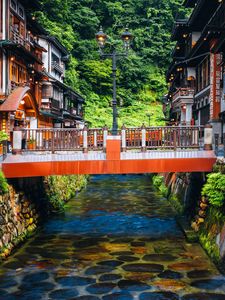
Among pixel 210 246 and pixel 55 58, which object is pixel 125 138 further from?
pixel 55 58

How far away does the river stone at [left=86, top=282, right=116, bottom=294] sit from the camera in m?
13.6

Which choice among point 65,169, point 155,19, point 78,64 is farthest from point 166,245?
point 155,19

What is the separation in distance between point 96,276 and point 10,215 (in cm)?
606

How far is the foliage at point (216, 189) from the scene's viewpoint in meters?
16.6

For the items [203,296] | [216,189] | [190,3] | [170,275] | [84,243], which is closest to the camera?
[203,296]

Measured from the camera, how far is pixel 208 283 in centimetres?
1405

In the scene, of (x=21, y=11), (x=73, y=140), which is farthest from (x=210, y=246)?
(x=21, y=11)

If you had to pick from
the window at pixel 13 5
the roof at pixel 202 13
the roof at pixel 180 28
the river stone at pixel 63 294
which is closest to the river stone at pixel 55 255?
the river stone at pixel 63 294

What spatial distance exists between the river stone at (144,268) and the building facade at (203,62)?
1317 cm

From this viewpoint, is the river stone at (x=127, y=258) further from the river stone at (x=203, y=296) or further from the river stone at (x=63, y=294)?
the river stone at (x=203, y=296)

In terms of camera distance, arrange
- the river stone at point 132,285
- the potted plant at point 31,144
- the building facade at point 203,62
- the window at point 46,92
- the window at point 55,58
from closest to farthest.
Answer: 1. the river stone at point 132,285
2. the potted plant at point 31,144
3. the building facade at point 203,62
4. the window at point 46,92
5. the window at point 55,58

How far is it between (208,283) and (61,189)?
1975cm

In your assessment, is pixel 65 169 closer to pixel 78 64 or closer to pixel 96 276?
pixel 96 276

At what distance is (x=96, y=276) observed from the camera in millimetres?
15148
